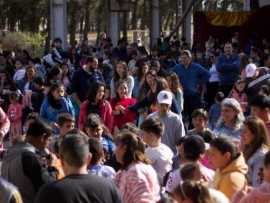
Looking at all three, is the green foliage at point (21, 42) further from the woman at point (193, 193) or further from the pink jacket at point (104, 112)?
the woman at point (193, 193)

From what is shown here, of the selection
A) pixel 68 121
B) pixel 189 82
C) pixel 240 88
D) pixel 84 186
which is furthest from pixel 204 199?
pixel 189 82

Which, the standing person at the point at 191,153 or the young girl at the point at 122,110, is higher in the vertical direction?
the standing person at the point at 191,153

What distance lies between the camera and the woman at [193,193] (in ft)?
16.0

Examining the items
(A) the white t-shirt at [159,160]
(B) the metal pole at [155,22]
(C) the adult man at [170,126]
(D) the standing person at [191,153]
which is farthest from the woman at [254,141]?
(B) the metal pole at [155,22]

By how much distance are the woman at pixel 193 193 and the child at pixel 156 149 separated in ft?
8.77

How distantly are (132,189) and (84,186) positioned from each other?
3.31 feet

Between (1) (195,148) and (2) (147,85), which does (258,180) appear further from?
(2) (147,85)

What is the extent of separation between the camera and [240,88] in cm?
1230

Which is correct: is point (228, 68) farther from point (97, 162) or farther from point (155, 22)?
point (155, 22)

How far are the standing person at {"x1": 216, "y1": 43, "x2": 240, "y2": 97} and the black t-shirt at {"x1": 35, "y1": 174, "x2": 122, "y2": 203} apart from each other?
10294mm

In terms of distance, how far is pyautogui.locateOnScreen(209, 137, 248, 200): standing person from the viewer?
20.9 feet

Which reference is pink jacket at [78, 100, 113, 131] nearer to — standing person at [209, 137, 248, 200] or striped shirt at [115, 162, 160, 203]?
striped shirt at [115, 162, 160, 203]

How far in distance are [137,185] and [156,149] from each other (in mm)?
1387

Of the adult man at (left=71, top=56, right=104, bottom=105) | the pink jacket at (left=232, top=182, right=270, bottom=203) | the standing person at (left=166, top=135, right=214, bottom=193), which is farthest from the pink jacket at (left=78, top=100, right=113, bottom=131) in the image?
the pink jacket at (left=232, top=182, right=270, bottom=203)
